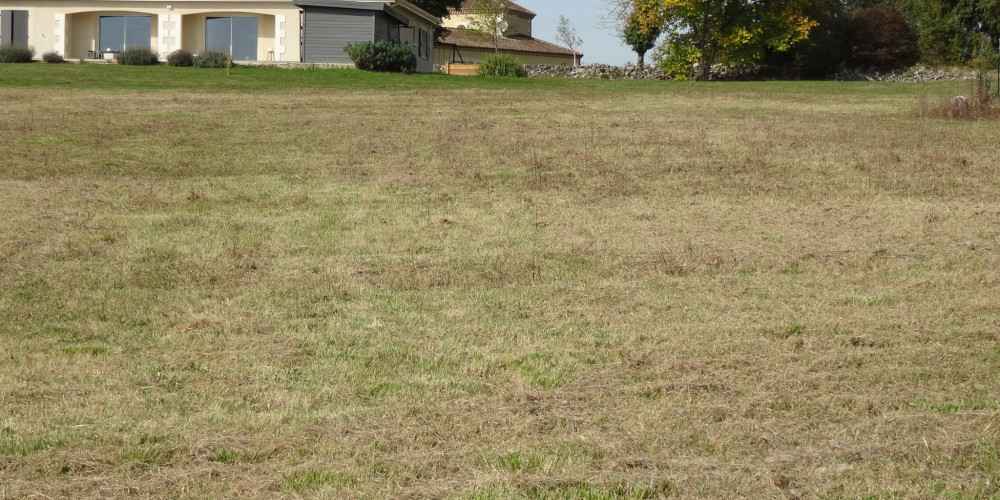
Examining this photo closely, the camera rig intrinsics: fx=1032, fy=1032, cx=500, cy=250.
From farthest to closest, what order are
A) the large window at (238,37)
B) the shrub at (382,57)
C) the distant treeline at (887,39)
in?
the distant treeline at (887,39) → the large window at (238,37) → the shrub at (382,57)

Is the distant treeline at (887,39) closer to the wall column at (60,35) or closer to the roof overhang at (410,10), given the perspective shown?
the roof overhang at (410,10)

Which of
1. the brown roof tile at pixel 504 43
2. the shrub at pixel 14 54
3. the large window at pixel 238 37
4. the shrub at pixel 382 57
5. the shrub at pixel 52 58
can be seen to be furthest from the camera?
the brown roof tile at pixel 504 43

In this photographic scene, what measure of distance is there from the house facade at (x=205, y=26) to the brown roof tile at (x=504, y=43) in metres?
17.3

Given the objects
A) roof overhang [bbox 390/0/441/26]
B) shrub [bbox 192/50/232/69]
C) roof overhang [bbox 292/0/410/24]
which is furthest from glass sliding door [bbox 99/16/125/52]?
roof overhang [bbox 390/0/441/26]

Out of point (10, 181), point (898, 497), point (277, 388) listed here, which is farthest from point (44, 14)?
point (898, 497)

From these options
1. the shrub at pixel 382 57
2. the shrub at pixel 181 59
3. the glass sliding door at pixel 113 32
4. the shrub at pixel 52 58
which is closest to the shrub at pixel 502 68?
the shrub at pixel 382 57

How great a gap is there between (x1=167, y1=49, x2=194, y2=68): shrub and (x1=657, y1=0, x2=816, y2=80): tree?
18.1 m

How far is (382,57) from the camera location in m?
32.1

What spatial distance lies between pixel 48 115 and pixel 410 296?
12918 millimetres

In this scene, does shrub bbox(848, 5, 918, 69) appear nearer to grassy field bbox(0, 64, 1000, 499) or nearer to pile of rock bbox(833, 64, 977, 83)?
pile of rock bbox(833, 64, 977, 83)

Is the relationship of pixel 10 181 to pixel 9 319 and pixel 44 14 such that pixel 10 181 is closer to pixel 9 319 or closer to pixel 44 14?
pixel 9 319

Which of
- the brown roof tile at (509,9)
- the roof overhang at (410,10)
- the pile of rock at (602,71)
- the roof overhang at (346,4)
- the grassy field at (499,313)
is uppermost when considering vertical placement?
the brown roof tile at (509,9)

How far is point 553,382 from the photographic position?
5.79m

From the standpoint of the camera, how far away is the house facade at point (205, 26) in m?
36.0
